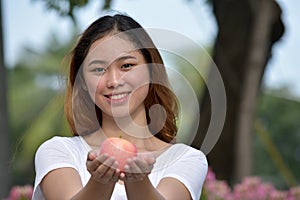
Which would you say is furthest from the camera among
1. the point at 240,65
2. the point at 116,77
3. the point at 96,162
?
the point at 240,65

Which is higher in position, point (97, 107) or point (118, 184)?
point (97, 107)

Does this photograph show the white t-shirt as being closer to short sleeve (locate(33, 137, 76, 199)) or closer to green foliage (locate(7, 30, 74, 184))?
short sleeve (locate(33, 137, 76, 199))

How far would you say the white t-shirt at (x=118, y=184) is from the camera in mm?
2299

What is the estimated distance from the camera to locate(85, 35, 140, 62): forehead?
7.48ft

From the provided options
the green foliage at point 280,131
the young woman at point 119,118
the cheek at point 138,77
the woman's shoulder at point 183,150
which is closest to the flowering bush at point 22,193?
the young woman at point 119,118

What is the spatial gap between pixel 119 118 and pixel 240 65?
4.87 m

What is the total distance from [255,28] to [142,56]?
4370mm

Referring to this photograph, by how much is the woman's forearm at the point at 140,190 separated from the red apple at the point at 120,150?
76mm

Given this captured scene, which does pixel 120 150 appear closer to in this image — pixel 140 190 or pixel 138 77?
pixel 140 190

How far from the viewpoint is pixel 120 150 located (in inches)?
77.6

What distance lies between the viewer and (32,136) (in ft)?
74.0

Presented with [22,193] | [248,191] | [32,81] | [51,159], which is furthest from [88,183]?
[32,81]

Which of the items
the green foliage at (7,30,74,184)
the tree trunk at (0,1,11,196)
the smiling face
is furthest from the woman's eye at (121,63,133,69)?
the green foliage at (7,30,74,184)

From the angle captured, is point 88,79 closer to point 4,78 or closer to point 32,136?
point 4,78
